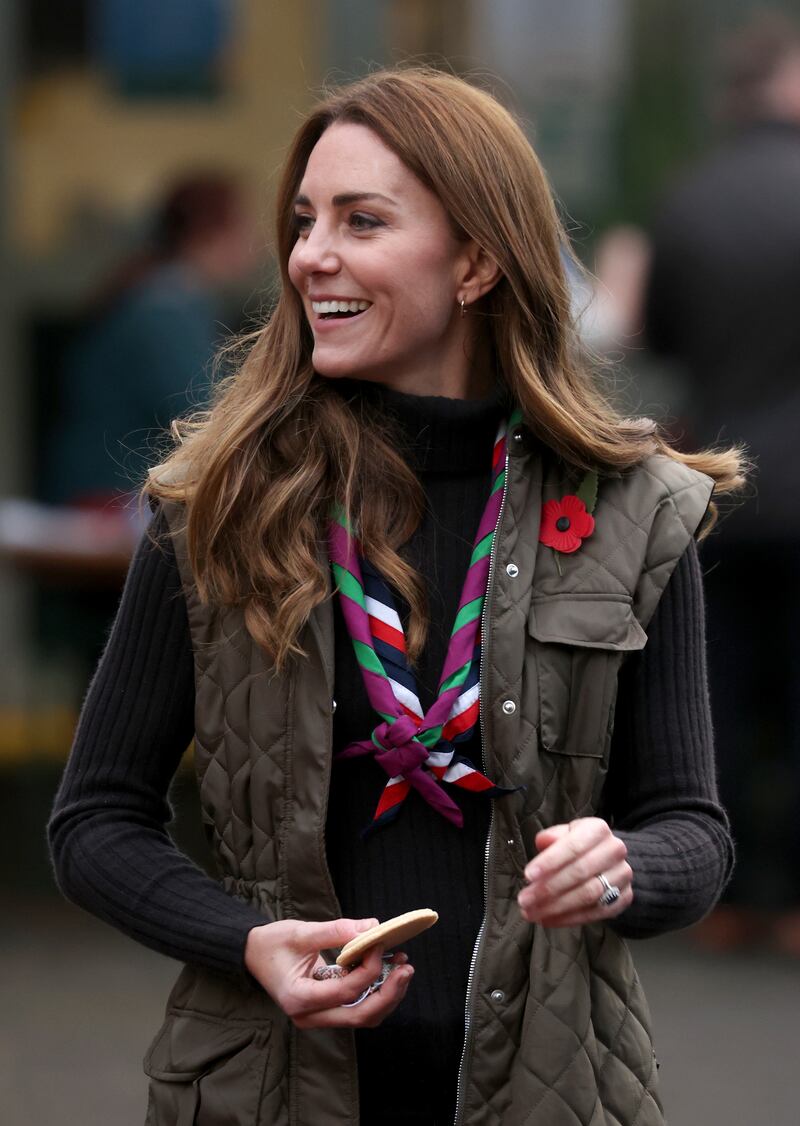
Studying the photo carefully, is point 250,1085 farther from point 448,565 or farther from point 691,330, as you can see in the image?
point 691,330

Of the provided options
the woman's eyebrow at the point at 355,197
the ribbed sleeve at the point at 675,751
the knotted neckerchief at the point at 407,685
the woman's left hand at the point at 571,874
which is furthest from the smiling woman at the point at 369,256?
the woman's left hand at the point at 571,874

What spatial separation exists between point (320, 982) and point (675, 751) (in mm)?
569

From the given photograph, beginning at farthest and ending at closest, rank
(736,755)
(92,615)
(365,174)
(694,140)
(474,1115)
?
1. (694,140)
2. (92,615)
3. (736,755)
4. (365,174)
5. (474,1115)

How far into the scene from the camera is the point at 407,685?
8.73 feet

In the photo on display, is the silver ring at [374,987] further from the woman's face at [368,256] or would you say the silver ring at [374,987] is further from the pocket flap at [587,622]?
the woman's face at [368,256]

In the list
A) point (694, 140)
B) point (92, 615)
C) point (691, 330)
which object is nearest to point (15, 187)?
point (92, 615)

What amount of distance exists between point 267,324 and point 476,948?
0.92m

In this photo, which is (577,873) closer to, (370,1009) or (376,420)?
(370,1009)

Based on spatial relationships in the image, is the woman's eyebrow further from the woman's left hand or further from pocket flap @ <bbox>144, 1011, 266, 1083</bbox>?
pocket flap @ <bbox>144, 1011, 266, 1083</bbox>

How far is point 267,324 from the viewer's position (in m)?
2.95

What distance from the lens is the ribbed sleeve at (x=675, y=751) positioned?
2.65m

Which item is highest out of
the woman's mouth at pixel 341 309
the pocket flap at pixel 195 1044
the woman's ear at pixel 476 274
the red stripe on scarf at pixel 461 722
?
the woman's ear at pixel 476 274

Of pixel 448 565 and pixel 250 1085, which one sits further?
pixel 448 565

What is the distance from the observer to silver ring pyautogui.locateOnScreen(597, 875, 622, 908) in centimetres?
240
